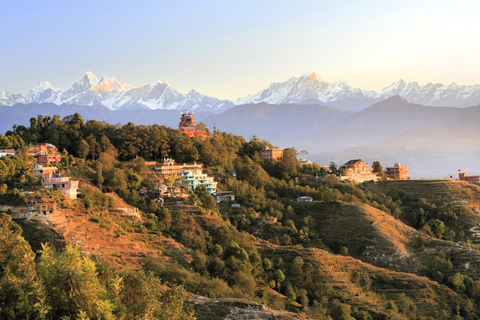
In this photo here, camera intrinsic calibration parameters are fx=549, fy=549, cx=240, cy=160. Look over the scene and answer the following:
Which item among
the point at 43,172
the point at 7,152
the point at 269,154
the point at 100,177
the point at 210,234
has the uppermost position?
the point at 269,154

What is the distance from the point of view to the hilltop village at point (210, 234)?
2025 centimetres

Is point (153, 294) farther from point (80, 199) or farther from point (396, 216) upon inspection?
point (396, 216)

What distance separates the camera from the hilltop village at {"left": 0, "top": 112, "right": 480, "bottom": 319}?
20.2 m

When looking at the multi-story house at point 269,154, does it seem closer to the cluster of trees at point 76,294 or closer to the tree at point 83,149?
the tree at point 83,149

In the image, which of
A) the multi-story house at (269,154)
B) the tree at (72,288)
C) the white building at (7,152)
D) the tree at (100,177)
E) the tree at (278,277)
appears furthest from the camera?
the multi-story house at (269,154)

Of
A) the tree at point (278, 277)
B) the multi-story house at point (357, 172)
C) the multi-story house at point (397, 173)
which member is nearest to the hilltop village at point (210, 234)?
the tree at point (278, 277)

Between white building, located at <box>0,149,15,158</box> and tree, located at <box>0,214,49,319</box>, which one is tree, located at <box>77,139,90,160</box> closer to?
white building, located at <box>0,149,15,158</box>

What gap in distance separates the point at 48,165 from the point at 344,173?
121ft

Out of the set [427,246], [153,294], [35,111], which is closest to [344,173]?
[427,246]

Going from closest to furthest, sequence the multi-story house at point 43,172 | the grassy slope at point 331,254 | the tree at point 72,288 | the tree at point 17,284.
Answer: the tree at point 72,288 < the tree at point 17,284 < the grassy slope at point 331,254 < the multi-story house at point 43,172

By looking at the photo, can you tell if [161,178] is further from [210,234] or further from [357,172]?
[357,172]

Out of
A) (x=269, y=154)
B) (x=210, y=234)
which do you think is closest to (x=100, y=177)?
(x=210, y=234)

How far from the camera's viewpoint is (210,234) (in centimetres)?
4209

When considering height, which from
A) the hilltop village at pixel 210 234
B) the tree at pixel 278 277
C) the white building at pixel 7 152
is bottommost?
the tree at pixel 278 277
